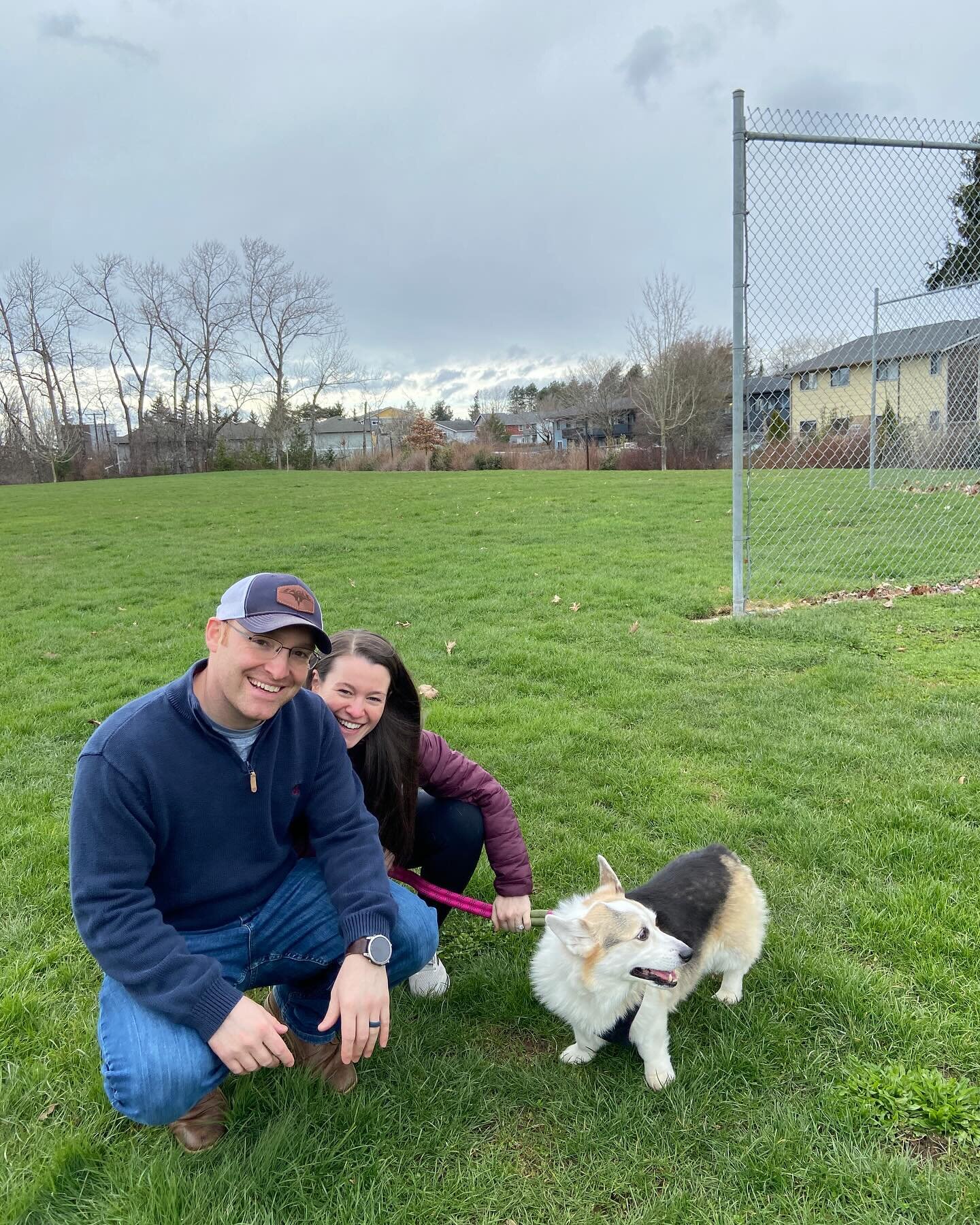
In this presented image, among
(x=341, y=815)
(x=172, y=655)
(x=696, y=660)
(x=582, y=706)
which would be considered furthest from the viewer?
(x=172, y=655)

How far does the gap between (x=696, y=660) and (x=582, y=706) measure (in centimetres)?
112

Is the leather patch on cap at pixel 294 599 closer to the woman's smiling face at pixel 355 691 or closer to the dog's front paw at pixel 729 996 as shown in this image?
the woman's smiling face at pixel 355 691

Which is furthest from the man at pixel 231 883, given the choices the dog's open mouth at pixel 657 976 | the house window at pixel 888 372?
the house window at pixel 888 372

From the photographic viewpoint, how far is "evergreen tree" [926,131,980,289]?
658cm

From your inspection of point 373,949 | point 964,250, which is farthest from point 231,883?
point 964,250

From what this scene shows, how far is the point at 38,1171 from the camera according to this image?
1684mm

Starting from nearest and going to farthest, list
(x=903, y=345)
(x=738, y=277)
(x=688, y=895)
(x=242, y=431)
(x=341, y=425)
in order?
1. (x=688, y=895)
2. (x=738, y=277)
3. (x=903, y=345)
4. (x=242, y=431)
5. (x=341, y=425)

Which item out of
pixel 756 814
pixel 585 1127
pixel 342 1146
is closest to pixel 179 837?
pixel 342 1146

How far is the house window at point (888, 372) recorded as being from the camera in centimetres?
844

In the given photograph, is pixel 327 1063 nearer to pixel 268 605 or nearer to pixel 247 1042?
pixel 247 1042

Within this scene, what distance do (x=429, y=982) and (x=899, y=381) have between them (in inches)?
334

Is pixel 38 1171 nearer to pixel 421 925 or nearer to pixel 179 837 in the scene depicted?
pixel 179 837

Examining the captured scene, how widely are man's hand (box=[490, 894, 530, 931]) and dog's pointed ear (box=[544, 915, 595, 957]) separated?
391mm

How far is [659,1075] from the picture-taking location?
1.93 meters
